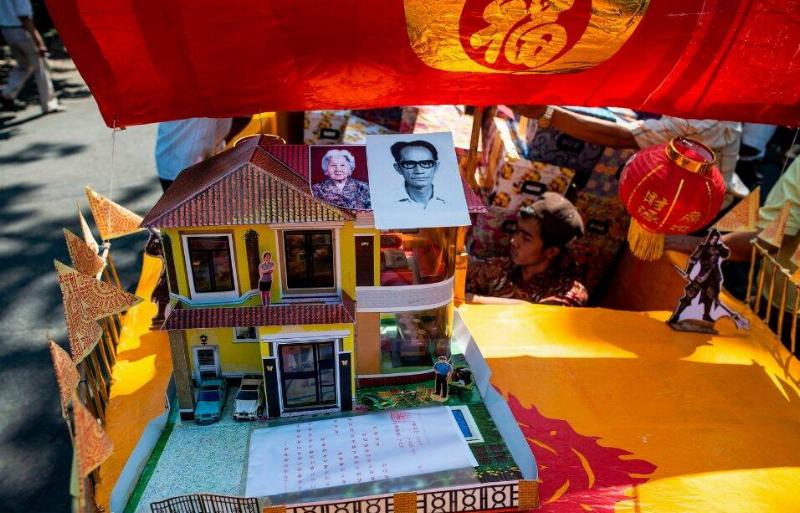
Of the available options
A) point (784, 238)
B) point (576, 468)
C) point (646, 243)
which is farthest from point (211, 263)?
point (784, 238)

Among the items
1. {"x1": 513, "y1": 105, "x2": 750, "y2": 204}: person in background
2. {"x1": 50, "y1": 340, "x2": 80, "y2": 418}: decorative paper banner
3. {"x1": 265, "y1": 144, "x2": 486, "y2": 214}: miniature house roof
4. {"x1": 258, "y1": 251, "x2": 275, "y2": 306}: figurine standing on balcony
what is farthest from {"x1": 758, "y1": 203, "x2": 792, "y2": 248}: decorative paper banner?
{"x1": 50, "y1": 340, "x2": 80, "y2": 418}: decorative paper banner

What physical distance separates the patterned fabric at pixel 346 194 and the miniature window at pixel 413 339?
75cm

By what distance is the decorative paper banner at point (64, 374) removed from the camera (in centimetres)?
238

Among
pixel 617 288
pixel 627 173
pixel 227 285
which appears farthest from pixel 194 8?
pixel 617 288

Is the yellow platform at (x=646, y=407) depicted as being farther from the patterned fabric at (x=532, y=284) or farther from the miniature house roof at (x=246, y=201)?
the miniature house roof at (x=246, y=201)

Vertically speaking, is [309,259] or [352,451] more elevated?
[309,259]

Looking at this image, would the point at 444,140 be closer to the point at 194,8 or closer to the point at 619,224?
the point at 194,8

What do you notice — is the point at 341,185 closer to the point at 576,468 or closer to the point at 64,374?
the point at 64,374

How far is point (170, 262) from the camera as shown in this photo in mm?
2773

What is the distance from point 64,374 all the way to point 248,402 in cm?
88

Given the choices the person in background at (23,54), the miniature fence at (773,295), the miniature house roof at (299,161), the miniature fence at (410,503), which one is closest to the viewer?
the miniature fence at (410,503)

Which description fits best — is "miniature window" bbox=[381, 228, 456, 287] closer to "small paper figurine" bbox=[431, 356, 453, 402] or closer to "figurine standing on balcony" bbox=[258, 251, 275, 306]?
"small paper figurine" bbox=[431, 356, 453, 402]

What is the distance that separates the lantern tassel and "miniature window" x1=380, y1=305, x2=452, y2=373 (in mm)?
1500

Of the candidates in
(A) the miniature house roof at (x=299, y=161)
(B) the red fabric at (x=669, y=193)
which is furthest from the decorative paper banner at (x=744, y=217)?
(A) the miniature house roof at (x=299, y=161)
